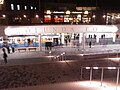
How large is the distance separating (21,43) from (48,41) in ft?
12.5

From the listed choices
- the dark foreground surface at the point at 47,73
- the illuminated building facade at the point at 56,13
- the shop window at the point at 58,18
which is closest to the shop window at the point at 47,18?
the illuminated building facade at the point at 56,13

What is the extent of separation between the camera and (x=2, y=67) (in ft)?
62.5

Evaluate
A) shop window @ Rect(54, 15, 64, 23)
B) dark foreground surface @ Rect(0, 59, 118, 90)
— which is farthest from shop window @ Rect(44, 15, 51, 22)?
dark foreground surface @ Rect(0, 59, 118, 90)

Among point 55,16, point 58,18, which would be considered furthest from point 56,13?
point 58,18

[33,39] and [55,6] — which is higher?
[55,6]

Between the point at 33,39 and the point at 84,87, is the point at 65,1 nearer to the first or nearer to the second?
the point at 33,39

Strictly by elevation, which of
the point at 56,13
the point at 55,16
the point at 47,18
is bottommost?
the point at 47,18

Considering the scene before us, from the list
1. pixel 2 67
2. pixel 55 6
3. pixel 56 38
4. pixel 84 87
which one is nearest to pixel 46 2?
pixel 55 6

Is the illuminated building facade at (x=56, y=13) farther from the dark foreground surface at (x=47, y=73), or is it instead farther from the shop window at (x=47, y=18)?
the dark foreground surface at (x=47, y=73)

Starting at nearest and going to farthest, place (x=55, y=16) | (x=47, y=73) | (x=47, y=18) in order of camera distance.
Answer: (x=47, y=73)
(x=47, y=18)
(x=55, y=16)

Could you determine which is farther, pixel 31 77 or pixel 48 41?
pixel 48 41

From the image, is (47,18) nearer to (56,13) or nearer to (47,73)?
(56,13)

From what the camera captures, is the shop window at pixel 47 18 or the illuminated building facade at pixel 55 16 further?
the shop window at pixel 47 18

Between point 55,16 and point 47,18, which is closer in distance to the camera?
point 47,18
